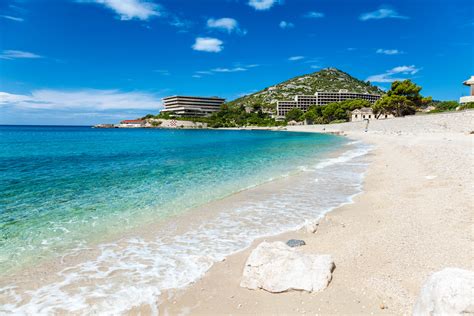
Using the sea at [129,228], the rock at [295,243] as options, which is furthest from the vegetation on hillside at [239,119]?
the rock at [295,243]

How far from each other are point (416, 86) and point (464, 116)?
1859 inches

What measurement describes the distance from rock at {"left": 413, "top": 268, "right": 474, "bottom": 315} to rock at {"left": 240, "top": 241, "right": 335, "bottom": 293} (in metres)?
1.79

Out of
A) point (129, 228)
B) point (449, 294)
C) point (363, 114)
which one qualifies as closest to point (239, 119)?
point (363, 114)

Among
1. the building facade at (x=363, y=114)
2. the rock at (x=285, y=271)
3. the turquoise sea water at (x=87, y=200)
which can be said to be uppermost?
the building facade at (x=363, y=114)

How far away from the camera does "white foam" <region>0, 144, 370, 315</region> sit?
5.13 meters

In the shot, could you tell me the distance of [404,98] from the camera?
293ft

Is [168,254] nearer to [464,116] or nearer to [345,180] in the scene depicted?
[345,180]

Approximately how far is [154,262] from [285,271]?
125 inches

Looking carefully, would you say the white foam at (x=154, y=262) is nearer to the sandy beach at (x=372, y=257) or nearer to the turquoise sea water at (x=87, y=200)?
the sandy beach at (x=372, y=257)

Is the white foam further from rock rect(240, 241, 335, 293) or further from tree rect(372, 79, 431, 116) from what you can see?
tree rect(372, 79, 431, 116)

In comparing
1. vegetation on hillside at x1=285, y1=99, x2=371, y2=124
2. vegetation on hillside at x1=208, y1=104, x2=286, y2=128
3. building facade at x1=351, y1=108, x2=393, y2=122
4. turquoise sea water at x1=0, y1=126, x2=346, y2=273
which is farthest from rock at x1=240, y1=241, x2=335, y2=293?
vegetation on hillside at x1=208, y1=104, x2=286, y2=128

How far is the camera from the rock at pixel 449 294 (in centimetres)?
296

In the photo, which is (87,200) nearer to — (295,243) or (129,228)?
(129,228)

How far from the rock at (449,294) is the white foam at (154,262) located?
155 inches
